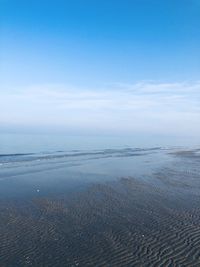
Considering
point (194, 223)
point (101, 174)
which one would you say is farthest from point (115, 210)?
point (101, 174)

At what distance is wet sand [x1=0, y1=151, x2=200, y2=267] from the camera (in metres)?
10.6

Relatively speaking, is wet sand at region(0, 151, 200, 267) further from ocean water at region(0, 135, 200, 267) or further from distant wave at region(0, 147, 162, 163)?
distant wave at region(0, 147, 162, 163)

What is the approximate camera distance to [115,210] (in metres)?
→ 16.6

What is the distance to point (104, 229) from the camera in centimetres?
1349

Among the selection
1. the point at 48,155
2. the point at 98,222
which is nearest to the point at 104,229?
the point at 98,222

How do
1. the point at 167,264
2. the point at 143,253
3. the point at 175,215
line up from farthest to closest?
the point at 175,215, the point at 143,253, the point at 167,264

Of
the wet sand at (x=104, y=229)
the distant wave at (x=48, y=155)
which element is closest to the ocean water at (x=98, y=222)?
the wet sand at (x=104, y=229)

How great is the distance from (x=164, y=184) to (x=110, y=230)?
462 inches

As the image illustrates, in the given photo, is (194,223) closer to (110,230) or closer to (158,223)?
(158,223)

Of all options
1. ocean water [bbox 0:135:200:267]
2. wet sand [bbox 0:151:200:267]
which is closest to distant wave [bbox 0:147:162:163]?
ocean water [bbox 0:135:200:267]

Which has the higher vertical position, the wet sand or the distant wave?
the distant wave

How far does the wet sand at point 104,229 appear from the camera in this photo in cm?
1058

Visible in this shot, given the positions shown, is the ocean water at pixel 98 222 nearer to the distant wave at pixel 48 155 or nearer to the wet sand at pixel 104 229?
the wet sand at pixel 104 229

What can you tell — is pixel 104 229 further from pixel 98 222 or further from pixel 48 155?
pixel 48 155
